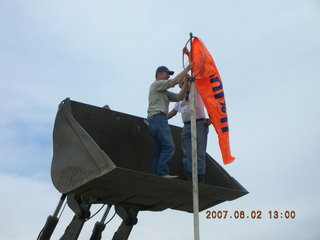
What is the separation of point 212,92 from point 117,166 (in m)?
1.75

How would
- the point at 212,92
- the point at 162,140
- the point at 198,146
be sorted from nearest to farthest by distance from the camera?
the point at 162,140 → the point at 212,92 → the point at 198,146

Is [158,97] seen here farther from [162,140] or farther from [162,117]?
[162,140]

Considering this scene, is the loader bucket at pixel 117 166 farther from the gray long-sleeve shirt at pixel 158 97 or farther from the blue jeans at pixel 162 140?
the gray long-sleeve shirt at pixel 158 97

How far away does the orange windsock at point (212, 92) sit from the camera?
325 inches

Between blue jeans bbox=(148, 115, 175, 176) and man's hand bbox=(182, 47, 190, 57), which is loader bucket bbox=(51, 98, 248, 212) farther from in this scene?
man's hand bbox=(182, 47, 190, 57)

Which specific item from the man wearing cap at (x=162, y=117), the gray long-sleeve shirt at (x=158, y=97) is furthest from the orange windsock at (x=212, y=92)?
the gray long-sleeve shirt at (x=158, y=97)

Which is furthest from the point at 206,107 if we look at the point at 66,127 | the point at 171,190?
the point at 66,127

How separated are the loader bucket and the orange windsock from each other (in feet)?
2.22

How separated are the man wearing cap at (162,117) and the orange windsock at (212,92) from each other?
0.28 m

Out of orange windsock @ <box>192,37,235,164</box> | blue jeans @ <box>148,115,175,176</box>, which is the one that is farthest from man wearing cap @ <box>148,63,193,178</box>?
orange windsock @ <box>192,37,235,164</box>

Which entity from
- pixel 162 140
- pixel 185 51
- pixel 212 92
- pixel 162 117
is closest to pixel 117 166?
pixel 162 140

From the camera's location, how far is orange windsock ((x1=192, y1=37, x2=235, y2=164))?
8.27 m

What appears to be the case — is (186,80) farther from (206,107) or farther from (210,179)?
(210,179)

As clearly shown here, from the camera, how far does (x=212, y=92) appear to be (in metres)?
8.38
